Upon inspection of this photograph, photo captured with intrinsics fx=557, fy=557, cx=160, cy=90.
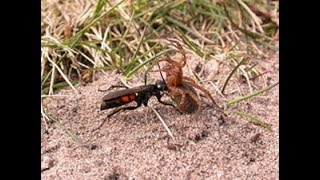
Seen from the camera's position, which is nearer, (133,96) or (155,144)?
(155,144)

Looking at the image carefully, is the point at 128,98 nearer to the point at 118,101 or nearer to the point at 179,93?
the point at 118,101

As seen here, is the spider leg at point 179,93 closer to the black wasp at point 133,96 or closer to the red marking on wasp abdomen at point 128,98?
the black wasp at point 133,96

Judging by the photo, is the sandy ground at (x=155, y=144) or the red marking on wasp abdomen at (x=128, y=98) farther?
the red marking on wasp abdomen at (x=128, y=98)

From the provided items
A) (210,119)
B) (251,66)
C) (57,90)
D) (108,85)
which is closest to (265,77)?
(251,66)

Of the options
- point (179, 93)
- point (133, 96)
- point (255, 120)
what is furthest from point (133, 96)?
point (255, 120)

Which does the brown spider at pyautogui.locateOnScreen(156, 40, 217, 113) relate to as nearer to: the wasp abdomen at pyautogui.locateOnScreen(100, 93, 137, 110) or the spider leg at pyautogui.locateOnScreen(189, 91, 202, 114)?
the spider leg at pyautogui.locateOnScreen(189, 91, 202, 114)

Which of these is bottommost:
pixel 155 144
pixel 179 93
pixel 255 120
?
pixel 255 120

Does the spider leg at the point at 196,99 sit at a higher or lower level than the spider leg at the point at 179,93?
lower

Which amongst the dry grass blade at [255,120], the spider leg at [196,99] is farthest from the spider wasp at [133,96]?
the dry grass blade at [255,120]
